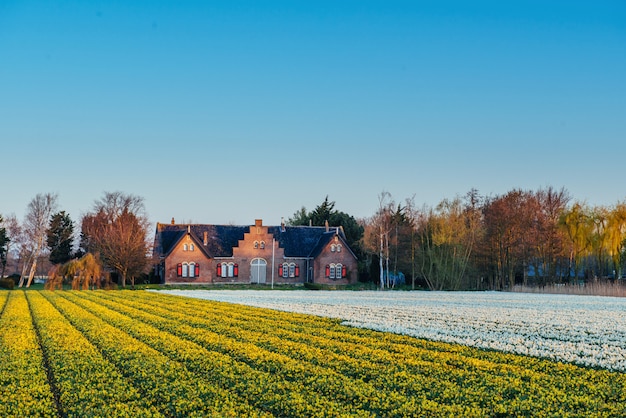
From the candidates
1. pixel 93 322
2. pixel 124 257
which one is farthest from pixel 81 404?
pixel 124 257

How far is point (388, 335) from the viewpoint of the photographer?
14.0 meters

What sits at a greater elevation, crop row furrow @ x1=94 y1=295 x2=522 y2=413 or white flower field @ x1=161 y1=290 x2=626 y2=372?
crop row furrow @ x1=94 y1=295 x2=522 y2=413

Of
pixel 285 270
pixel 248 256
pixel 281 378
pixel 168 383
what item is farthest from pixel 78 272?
pixel 281 378

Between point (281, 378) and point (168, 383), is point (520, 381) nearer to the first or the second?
point (281, 378)

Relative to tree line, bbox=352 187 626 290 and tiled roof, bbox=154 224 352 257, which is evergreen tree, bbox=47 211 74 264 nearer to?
tiled roof, bbox=154 224 352 257

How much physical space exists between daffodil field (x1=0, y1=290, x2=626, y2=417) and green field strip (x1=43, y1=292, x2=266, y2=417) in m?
0.02

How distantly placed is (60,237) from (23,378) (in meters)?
61.6

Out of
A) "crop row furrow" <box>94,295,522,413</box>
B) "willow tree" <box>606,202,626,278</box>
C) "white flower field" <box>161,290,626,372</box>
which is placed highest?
"willow tree" <box>606,202,626,278</box>

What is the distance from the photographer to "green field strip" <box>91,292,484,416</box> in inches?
303

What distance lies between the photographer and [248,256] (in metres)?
61.0

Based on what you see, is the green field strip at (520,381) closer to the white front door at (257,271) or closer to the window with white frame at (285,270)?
the white front door at (257,271)

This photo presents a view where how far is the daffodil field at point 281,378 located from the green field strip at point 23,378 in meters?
0.02

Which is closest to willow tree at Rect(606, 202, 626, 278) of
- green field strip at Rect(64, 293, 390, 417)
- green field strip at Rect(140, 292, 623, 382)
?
green field strip at Rect(140, 292, 623, 382)

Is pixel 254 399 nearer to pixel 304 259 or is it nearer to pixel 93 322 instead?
pixel 93 322
